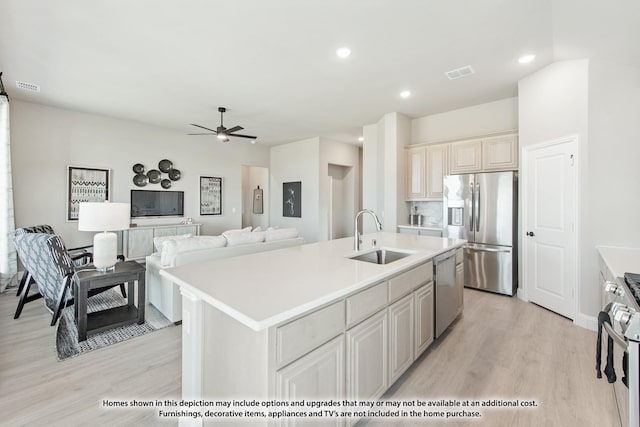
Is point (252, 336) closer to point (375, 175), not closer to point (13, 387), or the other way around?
point (13, 387)

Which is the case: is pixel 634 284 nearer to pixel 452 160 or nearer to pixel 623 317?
pixel 623 317

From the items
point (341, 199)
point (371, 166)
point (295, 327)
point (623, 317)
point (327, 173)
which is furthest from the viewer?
point (341, 199)

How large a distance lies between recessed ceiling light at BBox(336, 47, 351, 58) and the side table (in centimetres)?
317

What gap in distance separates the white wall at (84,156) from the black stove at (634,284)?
684 centimetres

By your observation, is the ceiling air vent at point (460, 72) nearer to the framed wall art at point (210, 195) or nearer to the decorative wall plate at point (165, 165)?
the framed wall art at point (210, 195)

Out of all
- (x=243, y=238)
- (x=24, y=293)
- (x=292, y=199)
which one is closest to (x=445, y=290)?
(x=243, y=238)

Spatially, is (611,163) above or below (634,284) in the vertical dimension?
above

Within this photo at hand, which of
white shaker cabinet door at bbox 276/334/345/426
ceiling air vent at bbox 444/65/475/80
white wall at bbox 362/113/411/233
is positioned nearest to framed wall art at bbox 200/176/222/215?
white wall at bbox 362/113/411/233

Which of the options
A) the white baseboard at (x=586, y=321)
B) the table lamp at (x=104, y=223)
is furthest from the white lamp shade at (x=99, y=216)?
the white baseboard at (x=586, y=321)

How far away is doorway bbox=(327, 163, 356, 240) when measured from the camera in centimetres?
793

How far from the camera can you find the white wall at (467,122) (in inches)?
176

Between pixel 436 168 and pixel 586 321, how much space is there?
111 inches

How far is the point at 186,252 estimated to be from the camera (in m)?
2.98

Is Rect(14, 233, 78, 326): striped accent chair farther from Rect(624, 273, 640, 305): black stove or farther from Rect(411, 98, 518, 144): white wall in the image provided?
Rect(411, 98, 518, 144): white wall
